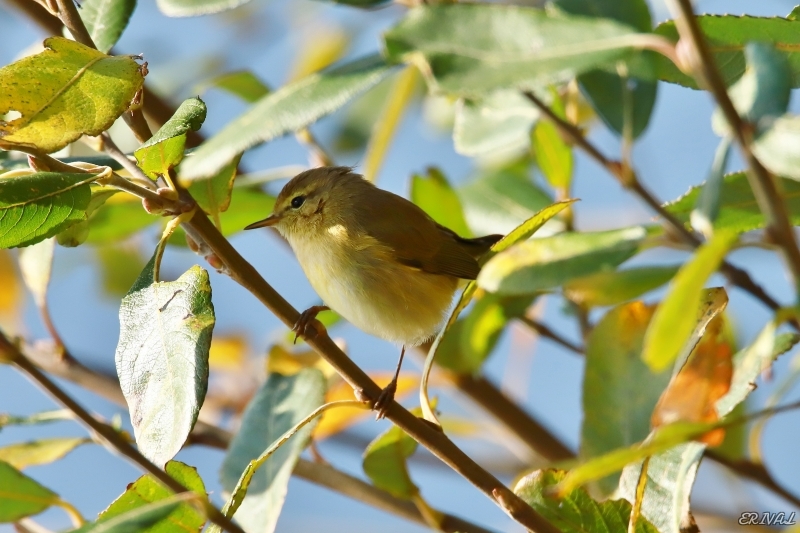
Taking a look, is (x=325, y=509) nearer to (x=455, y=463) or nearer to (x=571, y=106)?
(x=571, y=106)

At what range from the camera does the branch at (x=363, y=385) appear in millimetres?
1263

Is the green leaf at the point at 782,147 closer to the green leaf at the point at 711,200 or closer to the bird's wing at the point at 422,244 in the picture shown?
the green leaf at the point at 711,200

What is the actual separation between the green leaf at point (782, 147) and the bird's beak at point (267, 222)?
6.71 feet

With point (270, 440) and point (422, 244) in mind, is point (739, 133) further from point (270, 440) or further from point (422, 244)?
point (422, 244)

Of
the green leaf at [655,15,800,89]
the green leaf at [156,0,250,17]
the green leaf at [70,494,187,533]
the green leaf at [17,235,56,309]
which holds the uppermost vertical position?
the green leaf at [655,15,800,89]

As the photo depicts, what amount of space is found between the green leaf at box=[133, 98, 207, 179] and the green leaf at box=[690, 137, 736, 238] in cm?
68

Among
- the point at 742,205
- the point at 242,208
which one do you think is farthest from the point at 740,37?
the point at 242,208

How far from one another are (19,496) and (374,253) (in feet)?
4.90

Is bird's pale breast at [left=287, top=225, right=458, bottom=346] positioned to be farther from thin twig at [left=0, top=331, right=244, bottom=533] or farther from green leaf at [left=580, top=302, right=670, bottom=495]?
Result: thin twig at [left=0, top=331, right=244, bottom=533]

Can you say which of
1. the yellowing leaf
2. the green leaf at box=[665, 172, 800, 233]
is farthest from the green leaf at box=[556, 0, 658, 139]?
the yellowing leaf

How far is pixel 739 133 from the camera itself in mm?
882

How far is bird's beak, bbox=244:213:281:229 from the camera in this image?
2.80 metres

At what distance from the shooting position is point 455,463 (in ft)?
4.43

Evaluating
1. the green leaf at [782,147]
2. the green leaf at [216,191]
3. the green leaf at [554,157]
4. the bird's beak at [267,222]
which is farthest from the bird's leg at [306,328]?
the bird's beak at [267,222]
